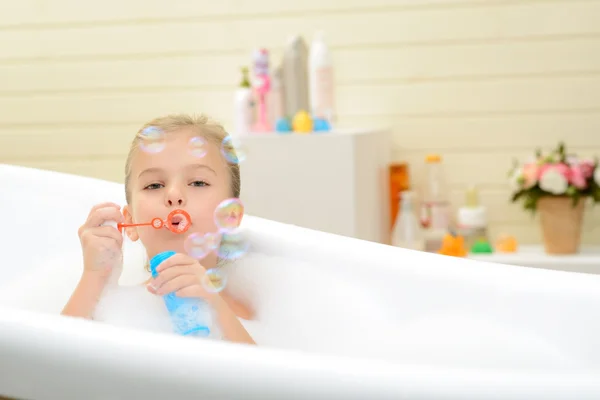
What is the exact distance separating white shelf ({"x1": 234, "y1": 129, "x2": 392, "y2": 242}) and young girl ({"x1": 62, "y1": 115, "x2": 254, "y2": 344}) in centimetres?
96

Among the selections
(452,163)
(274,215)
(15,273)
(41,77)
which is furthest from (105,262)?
(41,77)

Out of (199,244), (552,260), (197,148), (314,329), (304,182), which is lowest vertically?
(552,260)

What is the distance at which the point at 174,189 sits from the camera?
134 centimetres

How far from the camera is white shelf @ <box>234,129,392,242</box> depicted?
2389mm

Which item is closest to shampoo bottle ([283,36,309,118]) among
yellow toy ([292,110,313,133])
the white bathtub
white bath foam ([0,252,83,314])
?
yellow toy ([292,110,313,133])

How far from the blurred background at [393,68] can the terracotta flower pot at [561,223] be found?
0.62ft

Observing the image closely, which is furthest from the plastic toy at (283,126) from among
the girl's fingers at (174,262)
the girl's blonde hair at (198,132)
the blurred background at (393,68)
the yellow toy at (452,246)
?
the girl's fingers at (174,262)

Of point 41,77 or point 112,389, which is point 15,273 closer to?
point 112,389

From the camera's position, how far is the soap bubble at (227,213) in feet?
4.52

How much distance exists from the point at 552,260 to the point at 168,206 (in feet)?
5.13

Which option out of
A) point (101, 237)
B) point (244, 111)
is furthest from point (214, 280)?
point (244, 111)

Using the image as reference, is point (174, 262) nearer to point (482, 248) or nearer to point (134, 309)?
point (134, 309)

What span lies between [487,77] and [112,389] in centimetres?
218

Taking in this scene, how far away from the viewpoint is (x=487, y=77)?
9.21ft
